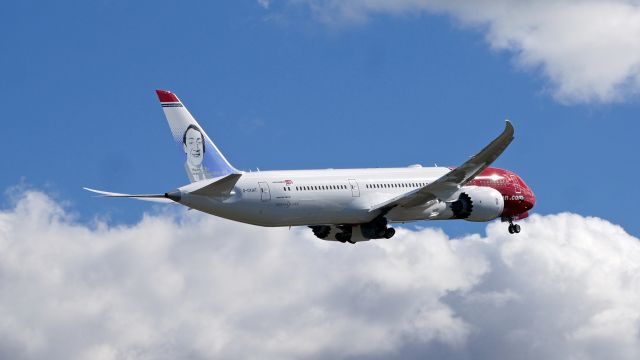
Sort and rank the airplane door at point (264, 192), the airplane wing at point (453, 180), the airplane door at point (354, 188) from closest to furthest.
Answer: the airplane wing at point (453, 180)
the airplane door at point (264, 192)
the airplane door at point (354, 188)

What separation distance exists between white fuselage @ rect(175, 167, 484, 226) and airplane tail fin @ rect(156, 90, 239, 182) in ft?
9.63

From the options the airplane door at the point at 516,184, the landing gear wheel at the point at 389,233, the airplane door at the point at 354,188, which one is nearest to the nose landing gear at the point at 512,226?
the airplane door at the point at 516,184

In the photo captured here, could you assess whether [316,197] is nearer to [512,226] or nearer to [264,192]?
[264,192]

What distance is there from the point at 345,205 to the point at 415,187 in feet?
21.8

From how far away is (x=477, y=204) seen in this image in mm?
79250

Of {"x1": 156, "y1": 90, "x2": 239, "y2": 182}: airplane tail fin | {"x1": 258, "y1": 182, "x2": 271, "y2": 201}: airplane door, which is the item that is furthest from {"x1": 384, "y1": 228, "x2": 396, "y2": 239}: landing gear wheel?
{"x1": 156, "y1": 90, "x2": 239, "y2": 182}: airplane tail fin

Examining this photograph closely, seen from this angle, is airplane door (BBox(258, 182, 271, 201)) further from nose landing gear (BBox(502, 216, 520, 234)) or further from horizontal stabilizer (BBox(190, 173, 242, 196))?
nose landing gear (BBox(502, 216, 520, 234))

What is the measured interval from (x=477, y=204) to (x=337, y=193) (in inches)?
384

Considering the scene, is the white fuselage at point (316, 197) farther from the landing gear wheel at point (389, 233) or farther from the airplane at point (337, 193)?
the landing gear wheel at point (389, 233)

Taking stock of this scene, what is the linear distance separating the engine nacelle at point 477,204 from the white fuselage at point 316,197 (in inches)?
49.2

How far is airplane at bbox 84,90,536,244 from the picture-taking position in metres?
72.2

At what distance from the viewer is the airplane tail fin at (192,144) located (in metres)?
75.2

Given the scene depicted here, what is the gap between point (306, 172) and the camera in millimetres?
75938

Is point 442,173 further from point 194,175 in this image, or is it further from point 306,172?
point 194,175
